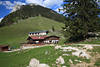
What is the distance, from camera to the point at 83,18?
33125mm

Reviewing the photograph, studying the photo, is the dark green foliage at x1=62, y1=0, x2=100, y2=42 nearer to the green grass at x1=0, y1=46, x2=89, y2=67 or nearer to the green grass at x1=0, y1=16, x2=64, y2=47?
the green grass at x1=0, y1=46, x2=89, y2=67

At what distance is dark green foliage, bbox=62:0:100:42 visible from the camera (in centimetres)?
3105

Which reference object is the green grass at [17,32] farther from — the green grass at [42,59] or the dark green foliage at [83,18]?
the dark green foliage at [83,18]

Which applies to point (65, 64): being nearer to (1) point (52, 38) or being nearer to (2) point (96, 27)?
(2) point (96, 27)

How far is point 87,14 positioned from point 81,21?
3496 mm

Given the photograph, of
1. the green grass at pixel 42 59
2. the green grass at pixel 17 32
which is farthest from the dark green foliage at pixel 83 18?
the green grass at pixel 17 32

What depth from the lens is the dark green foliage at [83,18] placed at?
102 feet

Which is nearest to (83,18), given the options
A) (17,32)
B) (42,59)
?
(42,59)

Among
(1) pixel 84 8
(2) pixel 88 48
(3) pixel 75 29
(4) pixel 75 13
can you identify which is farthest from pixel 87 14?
(2) pixel 88 48

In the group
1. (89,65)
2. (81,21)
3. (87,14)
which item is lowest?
(89,65)

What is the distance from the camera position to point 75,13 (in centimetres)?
3494

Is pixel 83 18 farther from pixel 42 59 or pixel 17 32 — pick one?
pixel 17 32

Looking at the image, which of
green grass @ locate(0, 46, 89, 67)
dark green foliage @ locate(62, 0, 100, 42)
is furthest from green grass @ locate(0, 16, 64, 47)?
dark green foliage @ locate(62, 0, 100, 42)

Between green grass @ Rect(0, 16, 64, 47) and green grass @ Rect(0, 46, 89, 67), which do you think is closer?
green grass @ Rect(0, 46, 89, 67)
